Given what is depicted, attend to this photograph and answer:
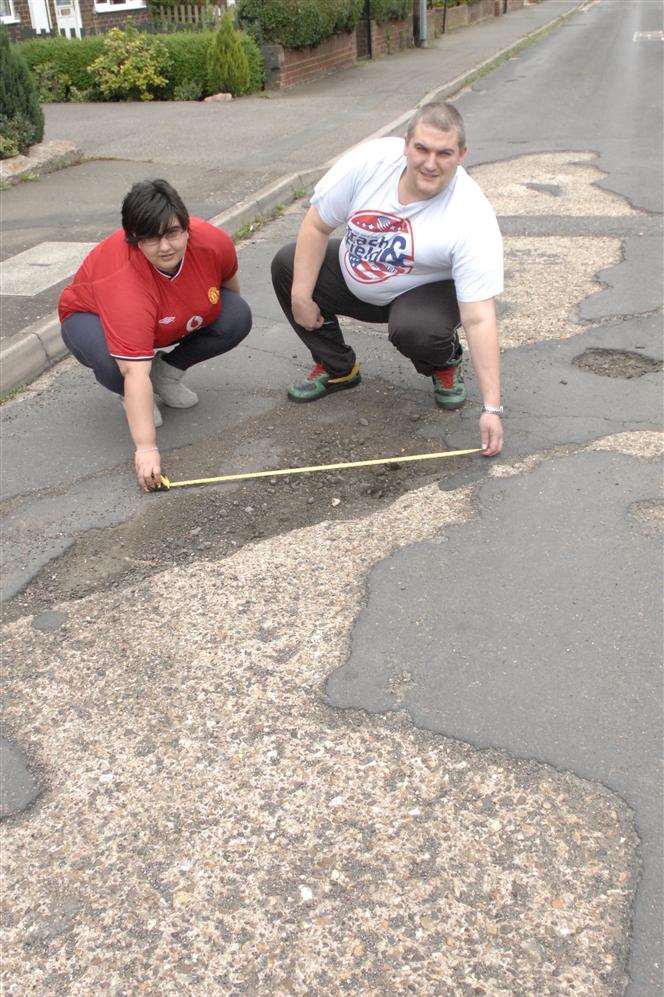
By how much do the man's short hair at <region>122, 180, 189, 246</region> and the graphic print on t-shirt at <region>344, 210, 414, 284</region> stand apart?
2.65 ft

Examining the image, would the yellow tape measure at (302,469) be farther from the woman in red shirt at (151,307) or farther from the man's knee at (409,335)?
the man's knee at (409,335)

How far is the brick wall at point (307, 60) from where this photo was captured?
49.4 feet

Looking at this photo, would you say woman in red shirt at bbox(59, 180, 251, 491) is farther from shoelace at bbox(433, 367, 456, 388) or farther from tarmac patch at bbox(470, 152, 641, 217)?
tarmac patch at bbox(470, 152, 641, 217)

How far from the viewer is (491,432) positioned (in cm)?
352

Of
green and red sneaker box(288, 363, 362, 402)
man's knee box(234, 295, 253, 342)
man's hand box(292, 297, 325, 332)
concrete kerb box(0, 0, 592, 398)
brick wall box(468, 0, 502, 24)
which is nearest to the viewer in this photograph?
man's hand box(292, 297, 325, 332)

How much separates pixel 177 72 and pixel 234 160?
20.4 feet

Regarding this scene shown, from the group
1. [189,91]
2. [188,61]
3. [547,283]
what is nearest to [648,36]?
[188,61]

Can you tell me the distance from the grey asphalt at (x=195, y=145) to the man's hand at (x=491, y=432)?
10.4ft

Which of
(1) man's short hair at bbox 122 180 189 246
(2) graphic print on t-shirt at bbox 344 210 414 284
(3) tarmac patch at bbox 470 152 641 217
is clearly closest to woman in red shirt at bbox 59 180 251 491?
(1) man's short hair at bbox 122 180 189 246

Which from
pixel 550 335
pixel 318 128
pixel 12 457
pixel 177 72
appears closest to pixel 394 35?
pixel 177 72

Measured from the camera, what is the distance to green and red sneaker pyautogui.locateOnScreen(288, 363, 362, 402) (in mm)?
4430

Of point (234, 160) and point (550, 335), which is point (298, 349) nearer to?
point (550, 335)

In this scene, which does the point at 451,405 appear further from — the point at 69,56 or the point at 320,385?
the point at 69,56

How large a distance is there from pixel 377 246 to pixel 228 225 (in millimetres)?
3882
